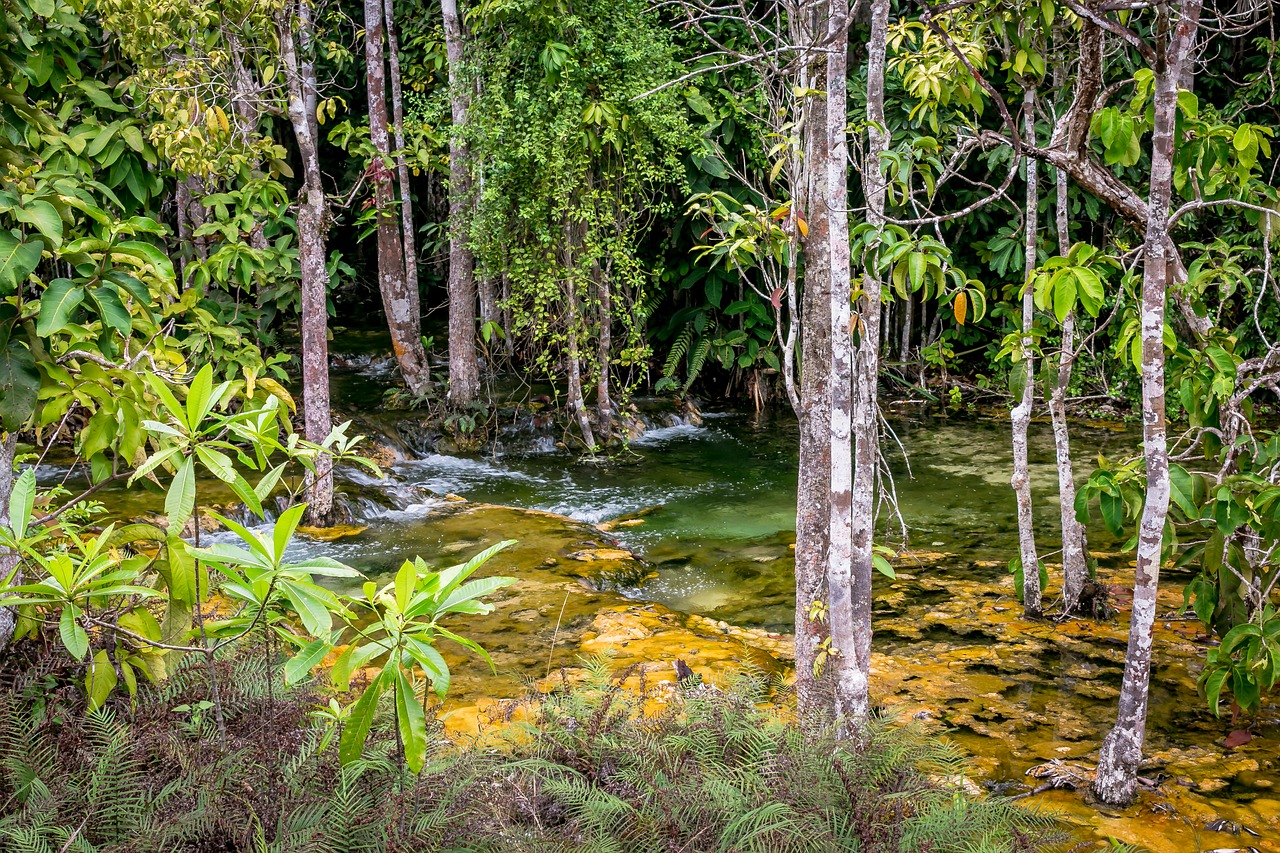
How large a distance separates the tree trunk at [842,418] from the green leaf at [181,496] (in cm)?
215

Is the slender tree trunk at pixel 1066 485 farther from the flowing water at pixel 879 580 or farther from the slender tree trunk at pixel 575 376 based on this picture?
the slender tree trunk at pixel 575 376

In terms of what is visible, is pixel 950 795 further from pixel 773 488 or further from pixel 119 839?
pixel 773 488

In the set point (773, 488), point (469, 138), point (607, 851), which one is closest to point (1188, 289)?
point (607, 851)

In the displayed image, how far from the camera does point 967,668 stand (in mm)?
5172

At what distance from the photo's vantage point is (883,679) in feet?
16.4

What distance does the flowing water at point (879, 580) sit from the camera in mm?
4211

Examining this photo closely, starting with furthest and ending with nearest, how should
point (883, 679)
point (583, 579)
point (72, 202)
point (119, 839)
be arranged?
point (583, 579), point (883, 679), point (72, 202), point (119, 839)

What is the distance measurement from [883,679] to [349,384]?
865cm

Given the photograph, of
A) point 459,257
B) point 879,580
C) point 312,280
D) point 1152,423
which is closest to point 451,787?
point 1152,423

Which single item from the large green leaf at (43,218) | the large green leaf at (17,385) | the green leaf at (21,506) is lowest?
the green leaf at (21,506)

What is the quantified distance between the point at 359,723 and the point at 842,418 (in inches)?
83.5

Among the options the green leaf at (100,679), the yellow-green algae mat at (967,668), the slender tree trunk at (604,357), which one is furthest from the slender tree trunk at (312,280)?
the green leaf at (100,679)

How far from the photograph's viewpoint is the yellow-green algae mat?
12.1 feet

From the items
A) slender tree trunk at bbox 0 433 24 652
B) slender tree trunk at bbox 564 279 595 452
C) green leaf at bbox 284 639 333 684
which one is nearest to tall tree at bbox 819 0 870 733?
green leaf at bbox 284 639 333 684
